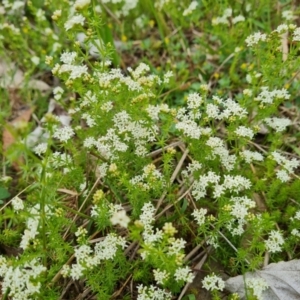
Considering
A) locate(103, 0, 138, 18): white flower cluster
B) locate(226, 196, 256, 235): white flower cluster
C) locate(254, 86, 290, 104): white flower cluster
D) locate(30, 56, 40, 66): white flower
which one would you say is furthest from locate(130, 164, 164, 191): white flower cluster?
locate(103, 0, 138, 18): white flower cluster

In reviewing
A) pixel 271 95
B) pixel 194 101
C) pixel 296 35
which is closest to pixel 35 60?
pixel 194 101

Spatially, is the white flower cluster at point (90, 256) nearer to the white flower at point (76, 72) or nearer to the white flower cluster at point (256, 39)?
the white flower at point (76, 72)

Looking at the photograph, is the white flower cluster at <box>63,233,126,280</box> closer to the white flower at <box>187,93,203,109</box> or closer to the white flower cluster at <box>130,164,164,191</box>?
the white flower cluster at <box>130,164,164,191</box>

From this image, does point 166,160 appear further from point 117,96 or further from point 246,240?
point 246,240

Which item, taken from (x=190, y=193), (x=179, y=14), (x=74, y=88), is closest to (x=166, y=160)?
(x=190, y=193)

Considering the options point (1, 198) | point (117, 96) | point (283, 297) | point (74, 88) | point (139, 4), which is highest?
point (139, 4)

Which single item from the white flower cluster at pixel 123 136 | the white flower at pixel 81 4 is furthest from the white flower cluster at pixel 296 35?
the white flower at pixel 81 4

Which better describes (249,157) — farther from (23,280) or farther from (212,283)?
(23,280)
